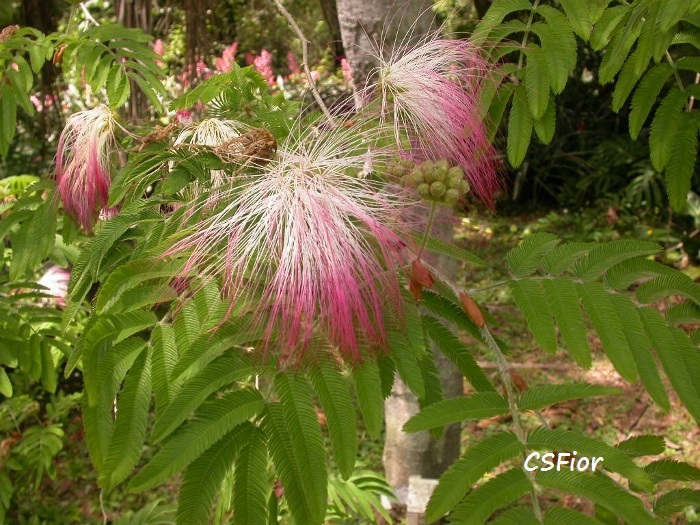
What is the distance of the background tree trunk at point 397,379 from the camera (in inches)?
86.1

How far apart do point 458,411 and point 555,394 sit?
0.16 metres

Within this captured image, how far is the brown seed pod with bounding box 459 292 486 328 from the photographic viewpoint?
1218mm

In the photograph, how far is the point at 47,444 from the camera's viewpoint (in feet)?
9.43

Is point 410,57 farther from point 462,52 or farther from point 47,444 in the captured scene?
point 47,444

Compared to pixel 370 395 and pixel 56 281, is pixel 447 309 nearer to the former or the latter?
pixel 370 395

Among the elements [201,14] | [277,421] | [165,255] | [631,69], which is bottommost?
[277,421]

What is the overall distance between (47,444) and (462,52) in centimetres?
238

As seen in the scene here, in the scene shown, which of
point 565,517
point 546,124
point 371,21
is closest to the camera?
point 565,517

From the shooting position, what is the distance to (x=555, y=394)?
43.7 inches

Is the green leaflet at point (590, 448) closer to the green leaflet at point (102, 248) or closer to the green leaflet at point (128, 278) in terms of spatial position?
the green leaflet at point (128, 278)

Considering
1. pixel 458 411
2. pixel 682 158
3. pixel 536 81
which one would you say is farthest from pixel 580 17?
pixel 458 411

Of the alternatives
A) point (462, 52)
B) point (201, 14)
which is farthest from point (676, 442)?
point (201, 14)

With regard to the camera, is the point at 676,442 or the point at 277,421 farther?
the point at 676,442

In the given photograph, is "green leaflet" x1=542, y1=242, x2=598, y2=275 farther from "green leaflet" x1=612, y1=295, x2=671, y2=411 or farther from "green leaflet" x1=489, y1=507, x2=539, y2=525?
"green leaflet" x1=489, y1=507, x2=539, y2=525
